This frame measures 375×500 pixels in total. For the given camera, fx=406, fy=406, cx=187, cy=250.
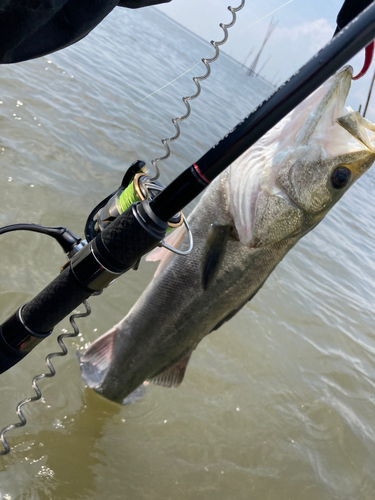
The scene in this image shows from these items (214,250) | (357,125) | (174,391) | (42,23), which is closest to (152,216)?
(42,23)

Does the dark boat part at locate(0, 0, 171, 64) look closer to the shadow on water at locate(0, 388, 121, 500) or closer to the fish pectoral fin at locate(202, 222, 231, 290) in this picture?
the fish pectoral fin at locate(202, 222, 231, 290)

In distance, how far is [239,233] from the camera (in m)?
2.47

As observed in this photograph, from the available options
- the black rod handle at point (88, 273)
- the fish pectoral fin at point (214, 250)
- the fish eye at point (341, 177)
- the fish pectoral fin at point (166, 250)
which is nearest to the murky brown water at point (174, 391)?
the fish pectoral fin at point (166, 250)

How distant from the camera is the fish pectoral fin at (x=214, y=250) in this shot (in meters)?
2.43

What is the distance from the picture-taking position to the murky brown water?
275cm

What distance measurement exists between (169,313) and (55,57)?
8.26m

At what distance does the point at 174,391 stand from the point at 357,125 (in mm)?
2503

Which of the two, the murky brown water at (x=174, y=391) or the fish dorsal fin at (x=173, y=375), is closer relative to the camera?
the murky brown water at (x=174, y=391)

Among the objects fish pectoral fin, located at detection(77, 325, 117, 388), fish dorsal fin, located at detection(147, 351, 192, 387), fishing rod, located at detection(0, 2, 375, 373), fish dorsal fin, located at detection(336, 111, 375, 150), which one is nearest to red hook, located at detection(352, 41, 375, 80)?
fish dorsal fin, located at detection(336, 111, 375, 150)

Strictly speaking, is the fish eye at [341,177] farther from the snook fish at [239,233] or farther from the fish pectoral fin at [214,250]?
the fish pectoral fin at [214,250]

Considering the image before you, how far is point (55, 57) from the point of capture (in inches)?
353

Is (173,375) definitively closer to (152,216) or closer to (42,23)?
(152,216)

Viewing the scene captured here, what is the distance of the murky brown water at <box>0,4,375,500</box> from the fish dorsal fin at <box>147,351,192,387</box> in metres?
0.46

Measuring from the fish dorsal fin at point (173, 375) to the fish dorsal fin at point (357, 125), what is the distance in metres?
1.79
